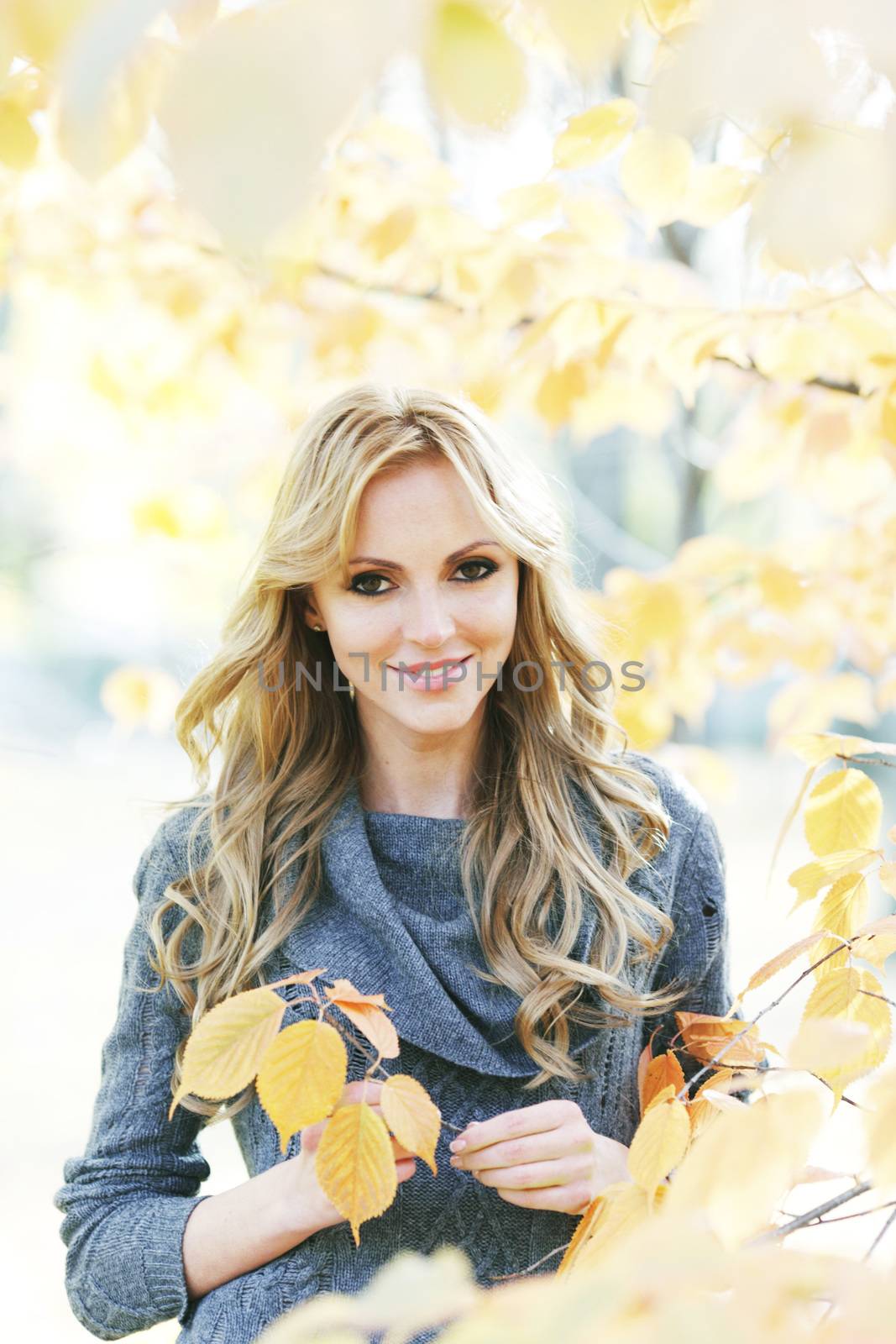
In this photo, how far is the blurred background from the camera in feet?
1.37

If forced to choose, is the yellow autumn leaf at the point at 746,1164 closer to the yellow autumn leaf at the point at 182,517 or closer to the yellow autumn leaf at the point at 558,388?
the yellow autumn leaf at the point at 558,388

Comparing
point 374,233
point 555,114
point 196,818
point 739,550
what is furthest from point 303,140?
point 555,114

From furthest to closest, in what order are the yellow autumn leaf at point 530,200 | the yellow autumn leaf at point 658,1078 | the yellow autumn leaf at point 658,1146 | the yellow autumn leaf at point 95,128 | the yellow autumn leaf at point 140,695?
the yellow autumn leaf at point 140,695, the yellow autumn leaf at point 530,200, the yellow autumn leaf at point 658,1078, the yellow autumn leaf at point 658,1146, the yellow autumn leaf at point 95,128

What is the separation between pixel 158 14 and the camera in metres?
0.41

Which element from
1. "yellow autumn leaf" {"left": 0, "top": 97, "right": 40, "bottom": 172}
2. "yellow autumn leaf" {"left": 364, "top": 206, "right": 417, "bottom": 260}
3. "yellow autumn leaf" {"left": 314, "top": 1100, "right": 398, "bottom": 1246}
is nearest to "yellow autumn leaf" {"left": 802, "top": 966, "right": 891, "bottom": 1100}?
"yellow autumn leaf" {"left": 314, "top": 1100, "right": 398, "bottom": 1246}

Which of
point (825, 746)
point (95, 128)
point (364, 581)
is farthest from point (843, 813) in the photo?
point (95, 128)

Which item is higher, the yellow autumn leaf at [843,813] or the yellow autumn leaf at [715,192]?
the yellow autumn leaf at [715,192]

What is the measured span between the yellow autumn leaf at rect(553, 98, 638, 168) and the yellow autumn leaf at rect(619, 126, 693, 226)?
26 millimetres

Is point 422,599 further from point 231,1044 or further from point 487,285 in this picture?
point 487,285

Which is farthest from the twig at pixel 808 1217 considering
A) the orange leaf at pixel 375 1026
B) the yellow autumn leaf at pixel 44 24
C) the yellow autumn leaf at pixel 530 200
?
the yellow autumn leaf at pixel 530 200

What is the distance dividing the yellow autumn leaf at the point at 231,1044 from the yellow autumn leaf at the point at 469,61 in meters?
0.67

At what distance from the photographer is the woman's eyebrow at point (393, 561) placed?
57.4 inches

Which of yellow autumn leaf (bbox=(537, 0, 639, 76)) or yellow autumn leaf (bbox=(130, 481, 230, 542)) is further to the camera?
yellow autumn leaf (bbox=(130, 481, 230, 542))

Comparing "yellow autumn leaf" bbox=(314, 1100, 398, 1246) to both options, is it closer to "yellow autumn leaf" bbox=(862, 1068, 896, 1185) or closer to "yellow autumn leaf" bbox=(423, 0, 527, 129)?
"yellow autumn leaf" bbox=(862, 1068, 896, 1185)
